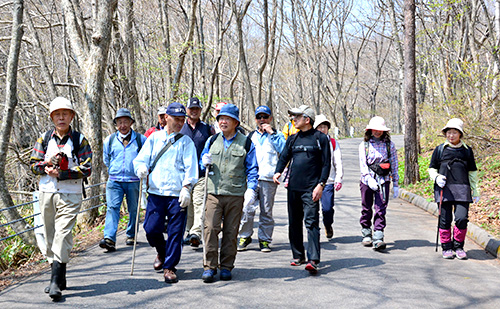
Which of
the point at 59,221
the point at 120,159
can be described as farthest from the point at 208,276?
the point at 120,159

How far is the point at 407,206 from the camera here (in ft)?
39.0

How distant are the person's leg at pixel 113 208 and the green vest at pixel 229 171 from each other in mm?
2060

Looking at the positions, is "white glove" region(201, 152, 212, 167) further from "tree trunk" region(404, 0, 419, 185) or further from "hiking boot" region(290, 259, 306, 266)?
"tree trunk" region(404, 0, 419, 185)

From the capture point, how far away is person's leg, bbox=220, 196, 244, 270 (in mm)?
5832

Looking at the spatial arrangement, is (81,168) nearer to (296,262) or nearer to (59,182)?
(59,182)

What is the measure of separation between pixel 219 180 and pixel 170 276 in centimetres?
127

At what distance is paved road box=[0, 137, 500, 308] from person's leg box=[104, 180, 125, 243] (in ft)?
1.10

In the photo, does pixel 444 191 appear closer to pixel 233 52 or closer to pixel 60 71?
pixel 60 71

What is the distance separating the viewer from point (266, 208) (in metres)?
7.14

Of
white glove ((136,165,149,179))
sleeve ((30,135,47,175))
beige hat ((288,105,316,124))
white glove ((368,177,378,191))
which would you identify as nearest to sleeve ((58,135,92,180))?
sleeve ((30,135,47,175))

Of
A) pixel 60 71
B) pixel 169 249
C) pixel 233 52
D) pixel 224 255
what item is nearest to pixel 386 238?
pixel 224 255

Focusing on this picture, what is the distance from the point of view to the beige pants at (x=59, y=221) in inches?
203

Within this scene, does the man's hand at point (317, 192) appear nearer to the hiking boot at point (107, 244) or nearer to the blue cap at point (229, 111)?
the blue cap at point (229, 111)

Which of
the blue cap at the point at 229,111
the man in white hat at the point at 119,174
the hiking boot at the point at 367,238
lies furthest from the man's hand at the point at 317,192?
the man in white hat at the point at 119,174
